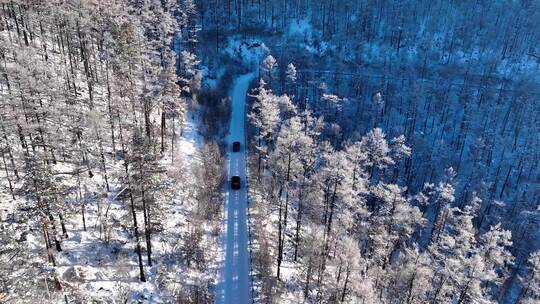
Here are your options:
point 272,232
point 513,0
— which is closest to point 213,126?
point 272,232

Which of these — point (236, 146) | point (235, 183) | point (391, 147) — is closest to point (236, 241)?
point (235, 183)

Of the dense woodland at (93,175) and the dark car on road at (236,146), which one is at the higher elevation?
the dense woodland at (93,175)

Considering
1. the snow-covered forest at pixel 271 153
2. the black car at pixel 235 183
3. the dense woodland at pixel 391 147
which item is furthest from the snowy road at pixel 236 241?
the dense woodland at pixel 391 147

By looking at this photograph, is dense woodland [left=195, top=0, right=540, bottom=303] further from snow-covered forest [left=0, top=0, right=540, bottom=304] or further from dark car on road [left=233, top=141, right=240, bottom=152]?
dark car on road [left=233, top=141, right=240, bottom=152]

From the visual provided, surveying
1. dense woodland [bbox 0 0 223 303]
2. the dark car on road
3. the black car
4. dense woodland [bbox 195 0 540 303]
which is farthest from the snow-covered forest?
the dark car on road

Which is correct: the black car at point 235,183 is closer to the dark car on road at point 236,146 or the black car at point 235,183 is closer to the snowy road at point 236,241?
the snowy road at point 236,241

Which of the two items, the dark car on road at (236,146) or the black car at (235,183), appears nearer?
the black car at (235,183)
